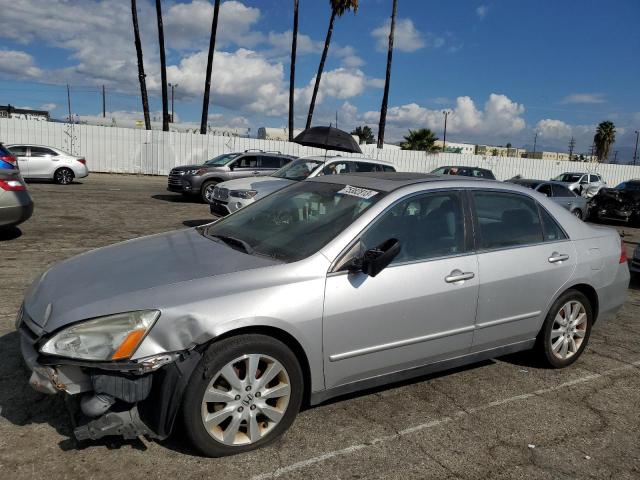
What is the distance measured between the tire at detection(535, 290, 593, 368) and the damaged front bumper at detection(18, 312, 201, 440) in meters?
2.84

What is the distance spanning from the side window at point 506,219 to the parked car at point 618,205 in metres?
15.5

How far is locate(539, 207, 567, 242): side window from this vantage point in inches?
166

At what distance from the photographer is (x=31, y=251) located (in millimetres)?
7473

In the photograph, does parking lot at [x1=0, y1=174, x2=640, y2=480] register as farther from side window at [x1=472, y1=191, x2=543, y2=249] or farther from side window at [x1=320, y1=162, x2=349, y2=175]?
side window at [x1=320, y1=162, x2=349, y2=175]

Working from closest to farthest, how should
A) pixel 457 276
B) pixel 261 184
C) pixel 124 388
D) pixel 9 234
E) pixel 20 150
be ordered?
pixel 124 388
pixel 457 276
pixel 9 234
pixel 261 184
pixel 20 150

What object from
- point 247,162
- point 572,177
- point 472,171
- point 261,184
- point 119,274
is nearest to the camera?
point 119,274

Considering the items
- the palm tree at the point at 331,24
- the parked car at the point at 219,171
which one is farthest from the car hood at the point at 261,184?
the palm tree at the point at 331,24

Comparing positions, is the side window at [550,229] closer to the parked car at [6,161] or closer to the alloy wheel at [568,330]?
the alloy wheel at [568,330]

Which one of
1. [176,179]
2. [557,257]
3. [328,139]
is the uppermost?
[328,139]

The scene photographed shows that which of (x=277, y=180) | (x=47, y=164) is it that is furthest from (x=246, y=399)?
(x=47, y=164)

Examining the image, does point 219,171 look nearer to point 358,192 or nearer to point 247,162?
point 247,162

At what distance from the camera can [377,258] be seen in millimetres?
3037

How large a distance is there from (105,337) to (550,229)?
11.2ft

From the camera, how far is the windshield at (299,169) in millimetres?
A: 10656
